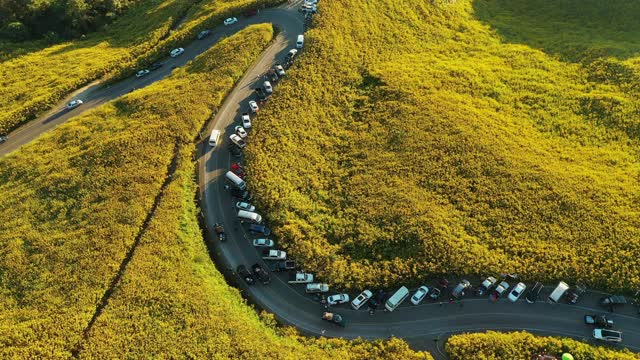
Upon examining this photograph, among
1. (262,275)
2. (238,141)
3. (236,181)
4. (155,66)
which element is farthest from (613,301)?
(155,66)

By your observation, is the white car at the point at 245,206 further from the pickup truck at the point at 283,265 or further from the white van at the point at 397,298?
the white van at the point at 397,298

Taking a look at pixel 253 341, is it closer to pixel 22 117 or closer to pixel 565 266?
pixel 565 266

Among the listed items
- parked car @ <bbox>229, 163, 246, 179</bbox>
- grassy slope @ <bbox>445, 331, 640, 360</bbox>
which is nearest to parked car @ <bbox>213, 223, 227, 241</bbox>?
parked car @ <bbox>229, 163, 246, 179</bbox>

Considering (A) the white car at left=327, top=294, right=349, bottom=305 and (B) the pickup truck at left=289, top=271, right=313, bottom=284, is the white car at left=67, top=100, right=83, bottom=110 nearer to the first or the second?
(B) the pickup truck at left=289, top=271, right=313, bottom=284

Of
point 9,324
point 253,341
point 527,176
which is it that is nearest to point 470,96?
point 527,176

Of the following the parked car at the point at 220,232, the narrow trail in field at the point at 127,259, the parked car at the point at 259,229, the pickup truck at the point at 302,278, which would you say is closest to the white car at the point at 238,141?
the narrow trail in field at the point at 127,259

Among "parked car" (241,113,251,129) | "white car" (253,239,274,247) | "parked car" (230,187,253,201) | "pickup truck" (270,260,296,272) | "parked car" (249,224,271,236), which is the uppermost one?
"parked car" (241,113,251,129)
